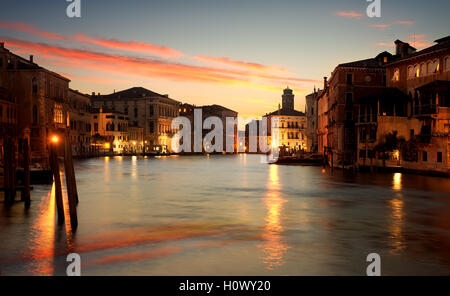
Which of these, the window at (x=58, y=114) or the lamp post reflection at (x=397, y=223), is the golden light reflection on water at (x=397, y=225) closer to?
the lamp post reflection at (x=397, y=223)

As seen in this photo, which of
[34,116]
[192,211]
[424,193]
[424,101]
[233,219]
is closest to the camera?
[233,219]

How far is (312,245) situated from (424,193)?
16.2 metres

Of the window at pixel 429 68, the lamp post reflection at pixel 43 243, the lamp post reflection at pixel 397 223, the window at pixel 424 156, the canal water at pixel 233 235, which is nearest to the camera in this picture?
the lamp post reflection at pixel 43 243

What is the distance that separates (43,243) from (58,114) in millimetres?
63032

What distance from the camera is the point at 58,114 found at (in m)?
73.1

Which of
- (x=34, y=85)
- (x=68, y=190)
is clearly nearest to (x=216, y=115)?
(x=34, y=85)

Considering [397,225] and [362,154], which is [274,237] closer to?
[397,225]

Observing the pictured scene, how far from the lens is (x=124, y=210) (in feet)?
68.2

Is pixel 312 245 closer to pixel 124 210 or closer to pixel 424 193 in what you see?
pixel 124 210

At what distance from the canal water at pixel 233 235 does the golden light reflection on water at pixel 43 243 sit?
1.2 inches

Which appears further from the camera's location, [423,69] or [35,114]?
[35,114]

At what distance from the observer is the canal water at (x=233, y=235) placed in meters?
11.2

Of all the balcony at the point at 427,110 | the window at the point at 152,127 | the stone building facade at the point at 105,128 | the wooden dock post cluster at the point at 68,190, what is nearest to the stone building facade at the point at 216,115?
the window at the point at 152,127
